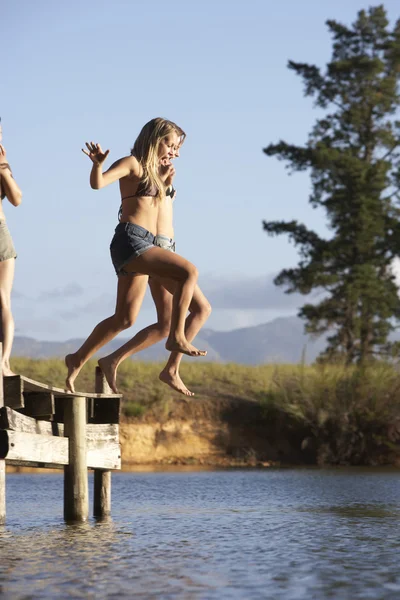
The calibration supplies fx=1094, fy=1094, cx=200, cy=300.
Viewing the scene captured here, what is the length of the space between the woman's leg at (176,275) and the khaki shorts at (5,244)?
1.18 meters

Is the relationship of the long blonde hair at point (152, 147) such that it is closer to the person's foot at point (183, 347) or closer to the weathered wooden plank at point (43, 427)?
the person's foot at point (183, 347)

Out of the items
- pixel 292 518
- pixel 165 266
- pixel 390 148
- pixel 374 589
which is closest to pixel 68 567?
pixel 374 589

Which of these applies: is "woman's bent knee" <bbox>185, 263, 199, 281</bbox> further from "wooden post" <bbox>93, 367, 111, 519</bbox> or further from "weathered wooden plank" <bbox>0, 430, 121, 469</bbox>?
"wooden post" <bbox>93, 367, 111, 519</bbox>

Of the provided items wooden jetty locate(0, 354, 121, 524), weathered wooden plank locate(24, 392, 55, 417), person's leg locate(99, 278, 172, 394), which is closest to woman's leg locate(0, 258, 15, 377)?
wooden jetty locate(0, 354, 121, 524)

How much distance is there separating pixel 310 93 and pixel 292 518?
22.4m

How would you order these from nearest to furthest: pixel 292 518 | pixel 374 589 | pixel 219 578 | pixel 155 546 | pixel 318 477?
pixel 374 589 → pixel 219 578 → pixel 155 546 → pixel 292 518 → pixel 318 477

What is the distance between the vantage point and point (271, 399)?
22281 mm

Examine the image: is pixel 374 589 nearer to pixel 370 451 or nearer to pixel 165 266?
pixel 165 266

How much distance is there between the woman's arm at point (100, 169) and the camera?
769 centimetres

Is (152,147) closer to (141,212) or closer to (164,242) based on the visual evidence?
(141,212)

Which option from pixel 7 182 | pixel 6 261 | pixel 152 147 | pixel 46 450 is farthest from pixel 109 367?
pixel 152 147

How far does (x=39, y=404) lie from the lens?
9555mm

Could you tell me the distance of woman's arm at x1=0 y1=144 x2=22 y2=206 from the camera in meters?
8.64

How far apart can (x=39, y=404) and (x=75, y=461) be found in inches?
31.6
